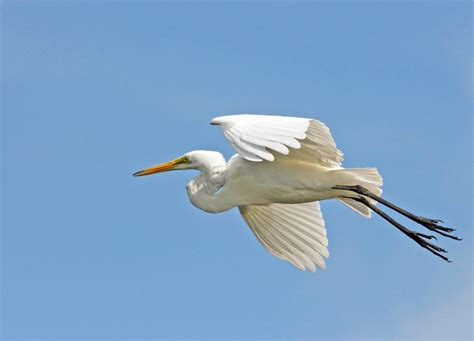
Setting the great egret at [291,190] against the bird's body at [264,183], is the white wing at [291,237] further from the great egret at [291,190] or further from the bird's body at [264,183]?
the bird's body at [264,183]

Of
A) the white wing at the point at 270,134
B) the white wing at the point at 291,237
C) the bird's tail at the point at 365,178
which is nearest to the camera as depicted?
the white wing at the point at 270,134

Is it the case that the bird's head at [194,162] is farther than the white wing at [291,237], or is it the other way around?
the white wing at [291,237]

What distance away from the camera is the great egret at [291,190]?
9156 mm

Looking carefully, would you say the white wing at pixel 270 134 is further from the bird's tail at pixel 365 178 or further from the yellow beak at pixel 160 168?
the yellow beak at pixel 160 168

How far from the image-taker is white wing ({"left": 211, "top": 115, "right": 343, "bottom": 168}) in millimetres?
7789

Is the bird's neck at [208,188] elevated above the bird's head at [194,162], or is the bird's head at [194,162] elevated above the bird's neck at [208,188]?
the bird's head at [194,162]

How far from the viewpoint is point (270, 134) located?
312 inches

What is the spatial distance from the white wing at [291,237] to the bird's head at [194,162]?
0.59 metres

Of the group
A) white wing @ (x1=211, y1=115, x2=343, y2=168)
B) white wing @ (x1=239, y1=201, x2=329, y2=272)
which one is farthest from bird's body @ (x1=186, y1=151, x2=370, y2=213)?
white wing @ (x1=239, y1=201, x2=329, y2=272)

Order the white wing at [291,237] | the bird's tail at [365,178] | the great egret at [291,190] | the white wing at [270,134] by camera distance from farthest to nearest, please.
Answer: the white wing at [291,237]
the bird's tail at [365,178]
the great egret at [291,190]
the white wing at [270,134]

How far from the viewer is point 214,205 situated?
9.41 meters

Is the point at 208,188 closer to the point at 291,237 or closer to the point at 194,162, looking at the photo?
the point at 194,162

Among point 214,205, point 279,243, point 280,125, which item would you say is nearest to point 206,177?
point 214,205

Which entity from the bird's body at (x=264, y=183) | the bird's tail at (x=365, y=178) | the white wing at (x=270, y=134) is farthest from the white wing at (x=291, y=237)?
the white wing at (x=270, y=134)
